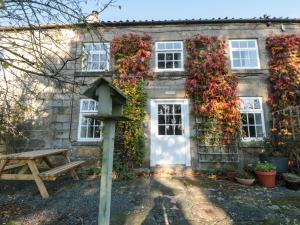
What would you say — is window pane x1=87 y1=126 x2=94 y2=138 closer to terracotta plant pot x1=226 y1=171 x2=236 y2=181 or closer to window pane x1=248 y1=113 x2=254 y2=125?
terracotta plant pot x1=226 y1=171 x2=236 y2=181

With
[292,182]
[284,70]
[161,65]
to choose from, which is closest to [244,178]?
[292,182]

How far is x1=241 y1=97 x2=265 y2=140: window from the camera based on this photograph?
24.8 ft

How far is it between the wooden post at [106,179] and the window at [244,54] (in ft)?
22.2

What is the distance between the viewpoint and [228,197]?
4.87 m

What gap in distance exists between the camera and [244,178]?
6094 millimetres

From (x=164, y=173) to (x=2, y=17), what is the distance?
5972 millimetres

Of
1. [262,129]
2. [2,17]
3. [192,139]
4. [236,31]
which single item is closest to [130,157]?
[192,139]

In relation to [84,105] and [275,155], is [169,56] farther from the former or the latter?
[275,155]

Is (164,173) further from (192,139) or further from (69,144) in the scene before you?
(69,144)

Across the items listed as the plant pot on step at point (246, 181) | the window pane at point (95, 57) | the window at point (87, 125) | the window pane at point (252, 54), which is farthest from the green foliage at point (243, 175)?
the window pane at point (95, 57)

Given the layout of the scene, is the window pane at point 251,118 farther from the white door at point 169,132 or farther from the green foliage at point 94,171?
the green foliage at point 94,171

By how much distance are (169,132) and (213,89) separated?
2111mm

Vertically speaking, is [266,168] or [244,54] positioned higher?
[244,54]

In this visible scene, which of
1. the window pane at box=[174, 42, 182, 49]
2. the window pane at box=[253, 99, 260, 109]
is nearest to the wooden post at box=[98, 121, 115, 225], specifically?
the window pane at box=[174, 42, 182, 49]
